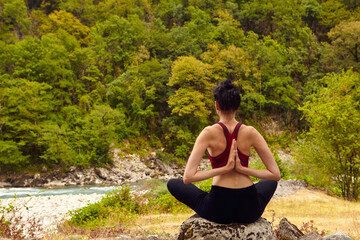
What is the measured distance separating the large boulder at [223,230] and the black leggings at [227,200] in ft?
0.17

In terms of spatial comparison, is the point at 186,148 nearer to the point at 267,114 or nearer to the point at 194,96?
the point at 194,96

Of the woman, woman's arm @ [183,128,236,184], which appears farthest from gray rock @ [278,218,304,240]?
woman's arm @ [183,128,236,184]

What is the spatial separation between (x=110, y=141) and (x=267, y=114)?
77.0ft

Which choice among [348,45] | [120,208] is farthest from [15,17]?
[348,45]

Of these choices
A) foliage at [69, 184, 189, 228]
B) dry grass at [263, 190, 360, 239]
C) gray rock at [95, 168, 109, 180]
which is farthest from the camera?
gray rock at [95, 168, 109, 180]

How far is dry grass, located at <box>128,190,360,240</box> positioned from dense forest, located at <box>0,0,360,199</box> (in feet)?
78.3

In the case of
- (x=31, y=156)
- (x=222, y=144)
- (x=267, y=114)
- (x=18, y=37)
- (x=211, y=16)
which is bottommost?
(x=31, y=156)

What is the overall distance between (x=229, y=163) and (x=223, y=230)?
2.60ft

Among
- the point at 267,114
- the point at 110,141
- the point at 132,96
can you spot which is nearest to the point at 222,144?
the point at 110,141

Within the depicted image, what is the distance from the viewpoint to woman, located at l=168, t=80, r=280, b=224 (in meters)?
2.98

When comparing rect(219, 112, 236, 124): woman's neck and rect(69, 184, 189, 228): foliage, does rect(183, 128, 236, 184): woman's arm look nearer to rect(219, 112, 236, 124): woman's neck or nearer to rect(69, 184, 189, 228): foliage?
rect(219, 112, 236, 124): woman's neck

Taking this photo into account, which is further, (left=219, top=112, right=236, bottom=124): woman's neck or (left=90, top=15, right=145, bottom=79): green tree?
(left=90, top=15, right=145, bottom=79): green tree

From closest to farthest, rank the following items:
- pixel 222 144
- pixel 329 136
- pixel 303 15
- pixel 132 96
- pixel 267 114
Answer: pixel 222 144 → pixel 329 136 → pixel 132 96 → pixel 267 114 → pixel 303 15

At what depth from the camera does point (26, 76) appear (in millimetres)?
38000
